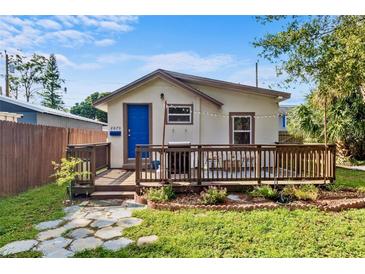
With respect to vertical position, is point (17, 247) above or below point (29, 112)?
below

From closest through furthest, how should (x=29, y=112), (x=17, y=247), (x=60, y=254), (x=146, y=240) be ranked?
(x=60, y=254) → (x=17, y=247) → (x=146, y=240) → (x=29, y=112)

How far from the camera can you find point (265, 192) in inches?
215

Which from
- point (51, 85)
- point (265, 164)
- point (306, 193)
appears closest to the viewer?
point (306, 193)

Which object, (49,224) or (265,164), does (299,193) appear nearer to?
(265,164)

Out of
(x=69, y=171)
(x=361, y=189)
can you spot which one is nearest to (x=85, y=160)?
(x=69, y=171)

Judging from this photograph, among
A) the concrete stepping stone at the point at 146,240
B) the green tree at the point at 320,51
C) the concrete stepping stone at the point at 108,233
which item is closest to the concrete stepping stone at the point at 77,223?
the concrete stepping stone at the point at 108,233

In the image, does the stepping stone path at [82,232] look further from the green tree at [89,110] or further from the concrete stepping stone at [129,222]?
the green tree at [89,110]

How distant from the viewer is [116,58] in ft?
32.5

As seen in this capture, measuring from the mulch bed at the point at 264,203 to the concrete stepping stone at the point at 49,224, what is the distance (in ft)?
5.51

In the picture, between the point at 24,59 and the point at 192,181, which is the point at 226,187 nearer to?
the point at 192,181

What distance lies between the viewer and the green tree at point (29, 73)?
29.7 metres

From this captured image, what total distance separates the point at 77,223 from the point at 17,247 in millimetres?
991
